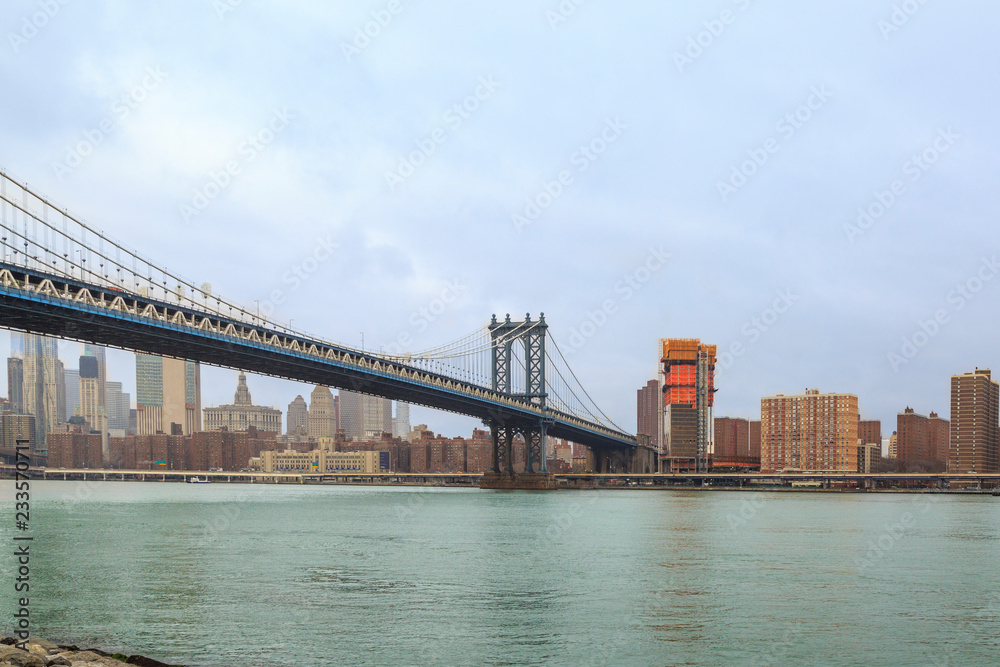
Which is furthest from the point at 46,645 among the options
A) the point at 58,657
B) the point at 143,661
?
the point at 58,657

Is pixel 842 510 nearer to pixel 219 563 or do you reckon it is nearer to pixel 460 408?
pixel 460 408

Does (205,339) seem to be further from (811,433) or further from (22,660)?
(811,433)

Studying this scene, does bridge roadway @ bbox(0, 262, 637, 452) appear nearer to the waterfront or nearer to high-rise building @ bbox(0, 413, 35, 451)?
the waterfront

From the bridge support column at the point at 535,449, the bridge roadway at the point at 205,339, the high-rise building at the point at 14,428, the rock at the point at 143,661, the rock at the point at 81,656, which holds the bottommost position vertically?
the high-rise building at the point at 14,428

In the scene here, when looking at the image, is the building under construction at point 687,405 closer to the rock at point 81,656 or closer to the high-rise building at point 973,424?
the high-rise building at point 973,424

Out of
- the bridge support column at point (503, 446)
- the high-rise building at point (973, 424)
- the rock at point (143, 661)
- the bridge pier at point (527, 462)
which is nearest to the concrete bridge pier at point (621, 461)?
the bridge support column at point (503, 446)
